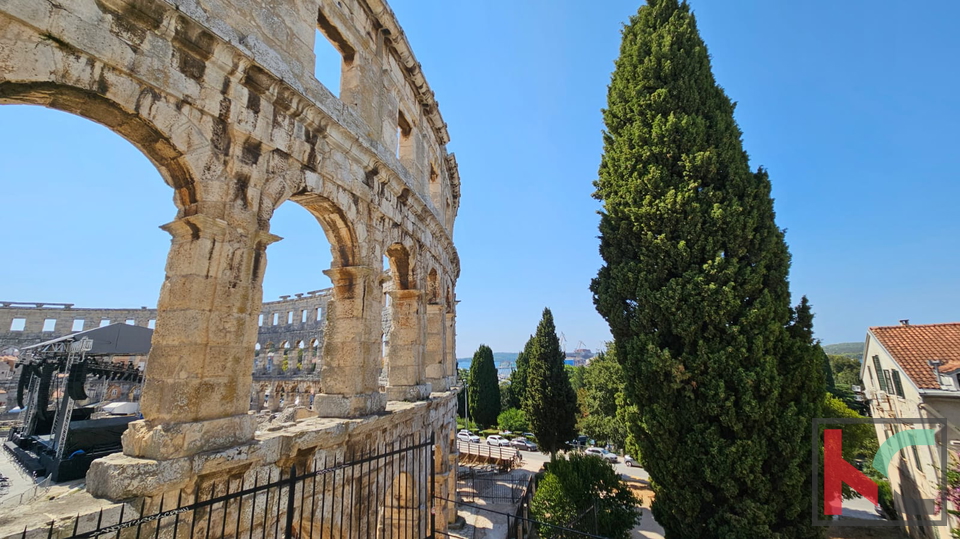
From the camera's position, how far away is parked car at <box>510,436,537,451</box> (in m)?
27.7

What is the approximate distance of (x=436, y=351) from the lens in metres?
10.2

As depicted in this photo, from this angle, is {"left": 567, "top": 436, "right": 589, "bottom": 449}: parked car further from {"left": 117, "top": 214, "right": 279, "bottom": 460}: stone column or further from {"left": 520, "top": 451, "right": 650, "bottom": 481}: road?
{"left": 117, "top": 214, "right": 279, "bottom": 460}: stone column

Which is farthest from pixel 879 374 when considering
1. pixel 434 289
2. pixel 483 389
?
pixel 483 389

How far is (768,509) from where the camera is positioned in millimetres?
6230

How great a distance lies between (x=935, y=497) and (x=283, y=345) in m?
25.8

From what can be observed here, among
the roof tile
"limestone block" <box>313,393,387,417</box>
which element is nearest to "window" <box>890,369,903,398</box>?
the roof tile

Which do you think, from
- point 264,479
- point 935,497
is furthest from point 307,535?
point 935,497

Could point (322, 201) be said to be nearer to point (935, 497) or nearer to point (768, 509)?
point (768, 509)

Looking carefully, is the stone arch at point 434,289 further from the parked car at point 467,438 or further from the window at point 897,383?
the parked car at point 467,438

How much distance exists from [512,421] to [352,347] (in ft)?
82.9

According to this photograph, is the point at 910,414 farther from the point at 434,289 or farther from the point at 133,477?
the point at 133,477

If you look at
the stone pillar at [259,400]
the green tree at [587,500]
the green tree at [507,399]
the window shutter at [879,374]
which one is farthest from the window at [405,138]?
the green tree at [507,399]

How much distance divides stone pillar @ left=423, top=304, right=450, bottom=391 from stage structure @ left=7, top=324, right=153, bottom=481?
6318 millimetres

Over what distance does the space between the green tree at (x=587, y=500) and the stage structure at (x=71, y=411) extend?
10.2 metres
